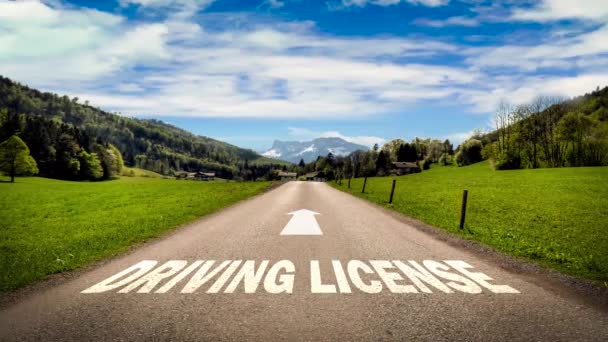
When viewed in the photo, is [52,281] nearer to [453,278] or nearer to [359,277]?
[359,277]

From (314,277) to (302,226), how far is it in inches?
276

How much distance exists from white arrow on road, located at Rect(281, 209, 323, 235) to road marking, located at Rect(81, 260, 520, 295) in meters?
4.27

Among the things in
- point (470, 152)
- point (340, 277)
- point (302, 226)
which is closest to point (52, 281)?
point (340, 277)

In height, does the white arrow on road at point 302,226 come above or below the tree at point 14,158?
below

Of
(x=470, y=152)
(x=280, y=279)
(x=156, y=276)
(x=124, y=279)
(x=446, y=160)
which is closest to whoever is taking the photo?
(x=280, y=279)

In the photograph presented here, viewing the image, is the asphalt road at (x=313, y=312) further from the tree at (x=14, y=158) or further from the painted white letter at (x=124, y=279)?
the tree at (x=14, y=158)

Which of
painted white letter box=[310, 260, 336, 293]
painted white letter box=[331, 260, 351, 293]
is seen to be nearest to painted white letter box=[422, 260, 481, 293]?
painted white letter box=[331, 260, 351, 293]

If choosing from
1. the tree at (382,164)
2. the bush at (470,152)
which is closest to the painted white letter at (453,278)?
the bush at (470,152)

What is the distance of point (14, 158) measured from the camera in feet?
256

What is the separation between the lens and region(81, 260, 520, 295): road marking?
6918mm

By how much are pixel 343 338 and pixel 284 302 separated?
153 cm

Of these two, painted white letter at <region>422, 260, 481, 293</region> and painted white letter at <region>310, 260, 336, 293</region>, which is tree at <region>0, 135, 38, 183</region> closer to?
painted white letter at <region>310, 260, 336, 293</region>

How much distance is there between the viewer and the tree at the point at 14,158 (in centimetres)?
7756

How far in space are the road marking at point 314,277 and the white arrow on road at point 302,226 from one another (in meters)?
4.27
